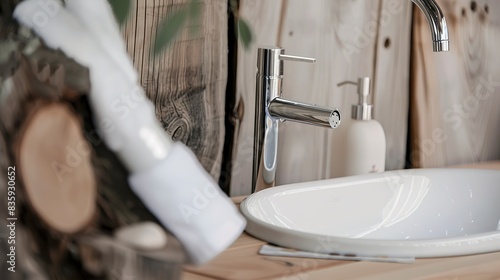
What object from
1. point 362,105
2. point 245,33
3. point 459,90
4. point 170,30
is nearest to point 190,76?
point 245,33

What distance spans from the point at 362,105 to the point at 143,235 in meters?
0.80

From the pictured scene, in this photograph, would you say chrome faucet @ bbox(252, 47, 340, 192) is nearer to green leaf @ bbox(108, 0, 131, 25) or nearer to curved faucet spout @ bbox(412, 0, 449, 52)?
curved faucet spout @ bbox(412, 0, 449, 52)

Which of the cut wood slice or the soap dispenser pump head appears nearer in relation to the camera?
the cut wood slice

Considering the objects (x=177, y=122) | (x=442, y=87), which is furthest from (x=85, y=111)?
(x=442, y=87)

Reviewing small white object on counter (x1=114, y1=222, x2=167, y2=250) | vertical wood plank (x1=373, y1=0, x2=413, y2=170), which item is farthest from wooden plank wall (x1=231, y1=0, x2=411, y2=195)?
small white object on counter (x1=114, y1=222, x2=167, y2=250)

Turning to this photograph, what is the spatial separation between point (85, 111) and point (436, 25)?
2.38 ft

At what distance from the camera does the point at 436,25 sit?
3.61 ft

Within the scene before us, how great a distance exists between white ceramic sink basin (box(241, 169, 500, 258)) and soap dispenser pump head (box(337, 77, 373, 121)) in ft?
0.34

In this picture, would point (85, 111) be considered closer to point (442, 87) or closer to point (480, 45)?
point (442, 87)

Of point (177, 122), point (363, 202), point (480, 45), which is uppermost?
point (480, 45)

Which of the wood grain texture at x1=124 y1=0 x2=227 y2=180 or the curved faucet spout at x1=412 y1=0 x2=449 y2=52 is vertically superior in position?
the curved faucet spout at x1=412 y1=0 x2=449 y2=52

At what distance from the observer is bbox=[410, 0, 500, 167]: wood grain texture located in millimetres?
1502

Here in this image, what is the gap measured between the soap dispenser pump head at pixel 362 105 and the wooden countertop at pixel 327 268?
427 millimetres

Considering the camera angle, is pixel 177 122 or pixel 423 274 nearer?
pixel 423 274
